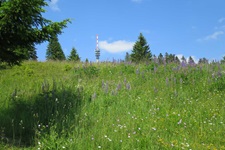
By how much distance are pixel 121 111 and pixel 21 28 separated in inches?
137

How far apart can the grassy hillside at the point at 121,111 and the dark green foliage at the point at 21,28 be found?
1566 millimetres

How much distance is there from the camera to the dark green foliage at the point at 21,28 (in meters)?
5.28

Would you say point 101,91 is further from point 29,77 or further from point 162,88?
point 29,77

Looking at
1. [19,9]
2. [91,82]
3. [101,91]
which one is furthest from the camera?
[91,82]

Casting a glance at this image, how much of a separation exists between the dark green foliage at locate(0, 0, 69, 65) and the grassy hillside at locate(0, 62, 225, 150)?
1.57 metres

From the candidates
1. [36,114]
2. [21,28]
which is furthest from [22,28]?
[36,114]

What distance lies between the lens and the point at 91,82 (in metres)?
10.8

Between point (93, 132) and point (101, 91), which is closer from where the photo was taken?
point (93, 132)

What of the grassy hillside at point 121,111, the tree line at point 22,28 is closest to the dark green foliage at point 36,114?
the grassy hillside at point 121,111

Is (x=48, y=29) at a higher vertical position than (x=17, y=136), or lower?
higher

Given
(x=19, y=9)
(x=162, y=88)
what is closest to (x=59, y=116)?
(x=19, y=9)

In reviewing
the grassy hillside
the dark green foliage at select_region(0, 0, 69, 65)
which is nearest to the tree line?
the dark green foliage at select_region(0, 0, 69, 65)

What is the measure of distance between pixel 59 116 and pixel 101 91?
7.38 ft

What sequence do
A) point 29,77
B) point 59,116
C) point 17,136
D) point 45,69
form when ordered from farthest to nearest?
point 45,69, point 29,77, point 59,116, point 17,136
